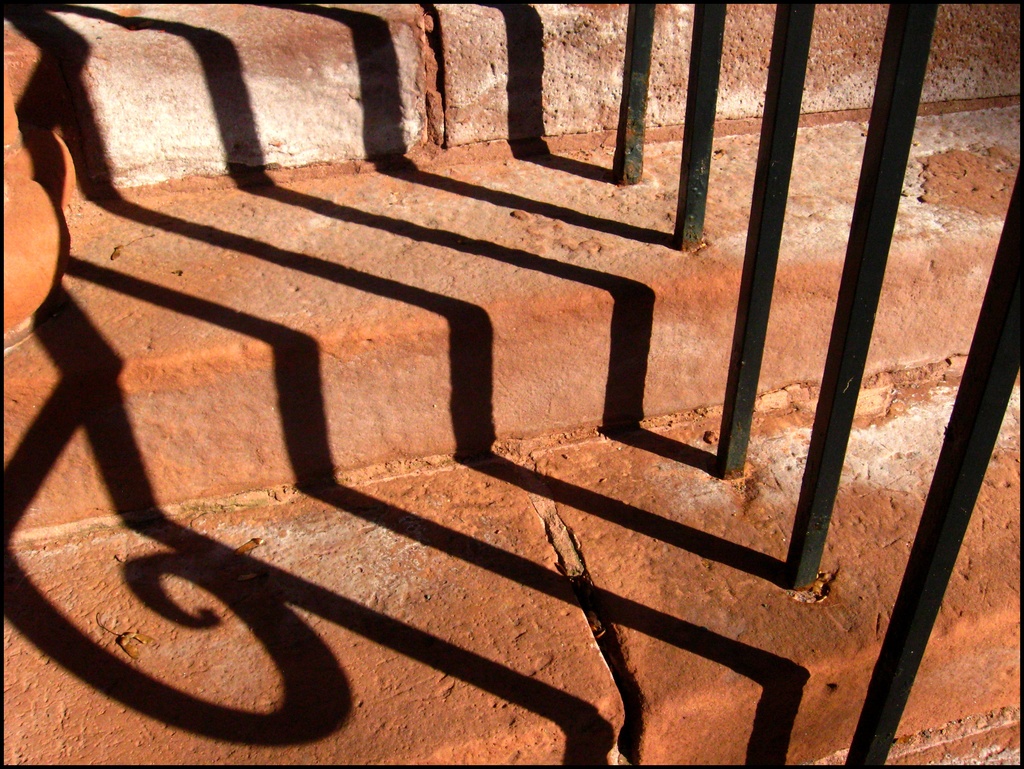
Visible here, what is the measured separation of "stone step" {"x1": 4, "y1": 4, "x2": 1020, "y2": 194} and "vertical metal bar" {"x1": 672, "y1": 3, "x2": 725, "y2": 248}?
0.52m

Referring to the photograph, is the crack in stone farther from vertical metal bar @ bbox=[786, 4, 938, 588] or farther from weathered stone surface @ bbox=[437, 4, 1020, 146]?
weathered stone surface @ bbox=[437, 4, 1020, 146]

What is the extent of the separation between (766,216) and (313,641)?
3.22 feet

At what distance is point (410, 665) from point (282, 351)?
1.91ft

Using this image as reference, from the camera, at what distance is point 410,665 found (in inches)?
58.1

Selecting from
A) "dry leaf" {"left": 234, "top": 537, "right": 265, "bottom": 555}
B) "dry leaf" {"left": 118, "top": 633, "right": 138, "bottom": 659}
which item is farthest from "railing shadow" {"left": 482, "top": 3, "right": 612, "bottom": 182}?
"dry leaf" {"left": 118, "top": 633, "right": 138, "bottom": 659}

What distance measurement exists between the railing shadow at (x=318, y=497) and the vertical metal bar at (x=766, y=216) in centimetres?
22

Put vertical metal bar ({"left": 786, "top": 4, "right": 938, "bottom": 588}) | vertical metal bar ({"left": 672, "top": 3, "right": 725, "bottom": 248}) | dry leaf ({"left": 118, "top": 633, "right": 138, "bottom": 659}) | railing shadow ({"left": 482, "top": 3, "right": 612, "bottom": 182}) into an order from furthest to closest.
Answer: railing shadow ({"left": 482, "top": 3, "right": 612, "bottom": 182}) < vertical metal bar ({"left": 672, "top": 3, "right": 725, "bottom": 248}) < dry leaf ({"left": 118, "top": 633, "right": 138, "bottom": 659}) < vertical metal bar ({"left": 786, "top": 4, "right": 938, "bottom": 588})

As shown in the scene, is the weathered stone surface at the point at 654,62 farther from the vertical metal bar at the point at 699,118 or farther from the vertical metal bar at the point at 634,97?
the vertical metal bar at the point at 699,118

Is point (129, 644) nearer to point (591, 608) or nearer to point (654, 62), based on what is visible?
point (591, 608)

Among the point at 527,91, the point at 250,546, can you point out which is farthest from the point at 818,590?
the point at 527,91

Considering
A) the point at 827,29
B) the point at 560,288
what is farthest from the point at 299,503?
the point at 827,29

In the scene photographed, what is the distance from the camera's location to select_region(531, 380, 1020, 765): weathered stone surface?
1.46m

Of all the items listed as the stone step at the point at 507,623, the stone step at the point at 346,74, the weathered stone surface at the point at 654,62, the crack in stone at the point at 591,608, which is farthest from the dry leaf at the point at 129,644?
the weathered stone surface at the point at 654,62

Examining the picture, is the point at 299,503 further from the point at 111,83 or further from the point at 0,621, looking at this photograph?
the point at 111,83
